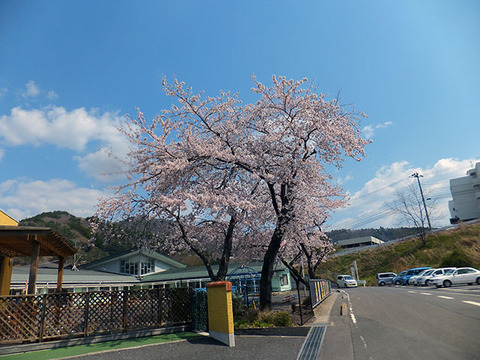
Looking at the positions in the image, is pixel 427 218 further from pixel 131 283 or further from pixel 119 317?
pixel 119 317

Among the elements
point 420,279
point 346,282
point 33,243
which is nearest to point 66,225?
point 346,282

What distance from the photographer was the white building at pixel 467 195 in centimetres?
7222

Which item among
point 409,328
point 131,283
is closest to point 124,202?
point 409,328

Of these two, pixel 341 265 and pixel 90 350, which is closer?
pixel 90 350

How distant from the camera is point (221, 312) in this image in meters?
9.34

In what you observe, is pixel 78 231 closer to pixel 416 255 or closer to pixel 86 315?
pixel 416 255

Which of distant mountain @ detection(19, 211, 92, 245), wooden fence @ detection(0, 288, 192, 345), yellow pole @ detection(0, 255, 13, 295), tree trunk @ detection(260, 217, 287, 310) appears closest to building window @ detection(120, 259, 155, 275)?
yellow pole @ detection(0, 255, 13, 295)

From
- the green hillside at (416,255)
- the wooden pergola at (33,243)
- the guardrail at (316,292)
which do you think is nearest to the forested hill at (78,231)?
the green hillside at (416,255)

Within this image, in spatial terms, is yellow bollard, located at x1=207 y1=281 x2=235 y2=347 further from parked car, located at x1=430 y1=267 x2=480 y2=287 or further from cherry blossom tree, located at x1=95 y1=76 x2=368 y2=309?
parked car, located at x1=430 y1=267 x2=480 y2=287

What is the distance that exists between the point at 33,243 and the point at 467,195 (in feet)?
281

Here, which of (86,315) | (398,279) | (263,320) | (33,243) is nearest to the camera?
(86,315)

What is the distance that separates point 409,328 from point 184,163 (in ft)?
29.7

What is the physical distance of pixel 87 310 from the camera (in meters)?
9.97

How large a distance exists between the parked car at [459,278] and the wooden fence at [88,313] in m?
24.0
